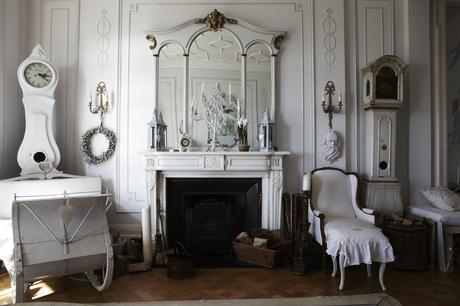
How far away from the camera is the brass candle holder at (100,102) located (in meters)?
3.03

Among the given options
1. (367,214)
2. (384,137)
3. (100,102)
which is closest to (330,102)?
(384,137)

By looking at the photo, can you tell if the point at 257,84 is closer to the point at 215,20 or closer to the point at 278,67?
the point at 278,67

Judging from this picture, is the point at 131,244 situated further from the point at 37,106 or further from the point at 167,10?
the point at 167,10

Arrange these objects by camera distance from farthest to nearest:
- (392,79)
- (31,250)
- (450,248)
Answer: (392,79)
(450,248)
(31,250)

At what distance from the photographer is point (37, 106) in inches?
108

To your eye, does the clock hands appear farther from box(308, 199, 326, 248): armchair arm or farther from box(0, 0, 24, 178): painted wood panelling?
box(308, 199, 326, 248): armchair arm

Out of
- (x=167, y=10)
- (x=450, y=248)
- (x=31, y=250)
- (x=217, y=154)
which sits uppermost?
(x=167, y=10)

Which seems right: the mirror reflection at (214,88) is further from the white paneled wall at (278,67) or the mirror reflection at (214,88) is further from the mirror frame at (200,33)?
the white paneled wall at (278,67)

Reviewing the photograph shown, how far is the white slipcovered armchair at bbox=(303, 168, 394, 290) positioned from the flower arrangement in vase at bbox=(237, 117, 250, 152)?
0.62m

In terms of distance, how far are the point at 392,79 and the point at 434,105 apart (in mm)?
637

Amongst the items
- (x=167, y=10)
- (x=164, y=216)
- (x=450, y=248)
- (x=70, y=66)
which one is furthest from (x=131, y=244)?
(x=450, y=248)

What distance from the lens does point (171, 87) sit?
2.99 m

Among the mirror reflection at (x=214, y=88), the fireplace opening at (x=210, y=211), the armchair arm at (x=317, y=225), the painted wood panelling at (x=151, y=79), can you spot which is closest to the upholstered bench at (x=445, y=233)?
the armchair arm at (x=317, y=225)

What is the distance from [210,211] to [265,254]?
0.69 meters
